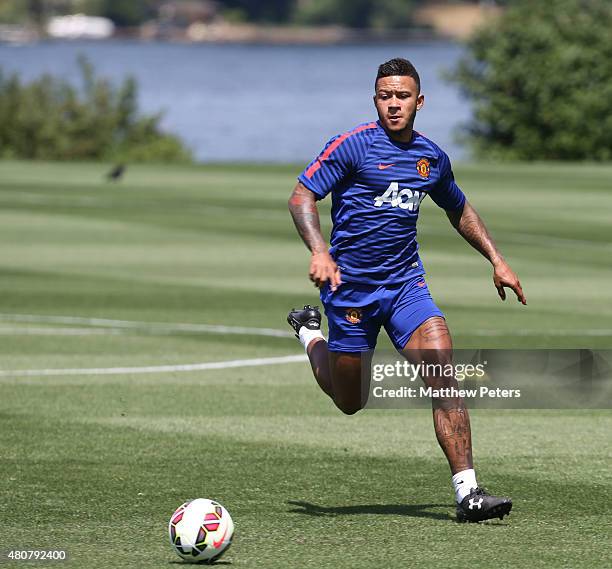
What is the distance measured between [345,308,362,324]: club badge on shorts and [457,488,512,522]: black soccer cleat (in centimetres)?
114

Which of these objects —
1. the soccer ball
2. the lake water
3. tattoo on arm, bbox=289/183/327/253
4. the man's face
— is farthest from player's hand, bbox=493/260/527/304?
the lake water

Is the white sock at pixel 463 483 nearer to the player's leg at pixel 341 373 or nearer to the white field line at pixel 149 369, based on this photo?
the player's leg at pixel 341 373

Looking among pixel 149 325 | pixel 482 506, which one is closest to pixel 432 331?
pixel 482 506

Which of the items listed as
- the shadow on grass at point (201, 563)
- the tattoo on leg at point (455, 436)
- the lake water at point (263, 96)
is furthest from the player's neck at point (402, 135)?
the lake water at point (263, 96)

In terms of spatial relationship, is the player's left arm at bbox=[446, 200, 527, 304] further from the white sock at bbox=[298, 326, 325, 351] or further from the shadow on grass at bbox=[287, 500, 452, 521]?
the shadow on grass at bbox=[287, 500, 452, 521]

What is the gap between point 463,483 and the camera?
8.31 metres

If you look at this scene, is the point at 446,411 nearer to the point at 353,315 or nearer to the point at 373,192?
the point at 353,315

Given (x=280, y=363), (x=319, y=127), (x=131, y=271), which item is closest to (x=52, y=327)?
(x=280, y=363)

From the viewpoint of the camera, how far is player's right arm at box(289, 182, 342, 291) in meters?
8.04

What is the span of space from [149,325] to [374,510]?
882cm

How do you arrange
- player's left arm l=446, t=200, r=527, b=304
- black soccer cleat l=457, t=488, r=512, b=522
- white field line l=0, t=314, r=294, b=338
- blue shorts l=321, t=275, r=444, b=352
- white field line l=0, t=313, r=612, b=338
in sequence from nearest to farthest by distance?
black soccer cleat l=457, t=488, r=512, b=522 < blue shorts l=321, t=275, r=444, b=352 < player's left arm l=446, t=200, r=527, b=304 < white field line l=0, t=313, r=612, b=338 < white field line l=0, t=314, r=294, b=338

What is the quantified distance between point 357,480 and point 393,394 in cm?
109

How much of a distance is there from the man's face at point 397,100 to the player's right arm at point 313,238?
570 millimetres

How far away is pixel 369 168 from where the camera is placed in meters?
8.59
